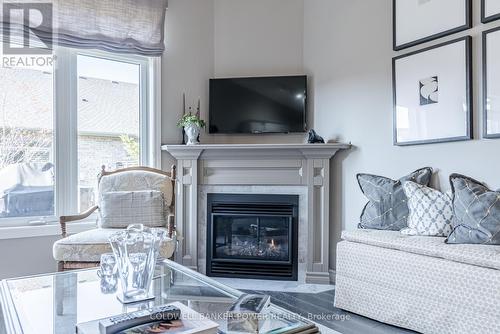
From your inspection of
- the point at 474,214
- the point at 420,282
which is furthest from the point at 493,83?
the point at 420,282

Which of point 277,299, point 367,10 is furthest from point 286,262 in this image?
point 367,10

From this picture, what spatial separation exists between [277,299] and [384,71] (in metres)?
1.95

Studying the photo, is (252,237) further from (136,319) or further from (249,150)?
(136,319)

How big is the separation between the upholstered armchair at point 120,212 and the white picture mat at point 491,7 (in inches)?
99.4

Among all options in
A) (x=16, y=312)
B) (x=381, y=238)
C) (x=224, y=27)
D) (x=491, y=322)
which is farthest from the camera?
(x=224, y=27)

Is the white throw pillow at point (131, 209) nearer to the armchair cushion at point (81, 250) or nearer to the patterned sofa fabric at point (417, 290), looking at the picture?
the armchair cushion at point (81, 250)

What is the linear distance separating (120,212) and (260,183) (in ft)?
3.93

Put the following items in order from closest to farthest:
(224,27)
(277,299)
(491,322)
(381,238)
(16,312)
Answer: (16,312) < (491,322) < (381,238) < (277,299) < (224,27)

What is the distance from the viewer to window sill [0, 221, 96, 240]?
9.52 ft

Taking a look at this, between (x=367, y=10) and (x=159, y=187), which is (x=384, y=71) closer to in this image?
(x=367, y=10)

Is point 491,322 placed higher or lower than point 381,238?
lower

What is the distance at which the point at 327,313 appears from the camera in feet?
8.53

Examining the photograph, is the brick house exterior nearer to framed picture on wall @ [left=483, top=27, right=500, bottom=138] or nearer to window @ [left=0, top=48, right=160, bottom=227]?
window @ [left=0, top=48, right=160, bottom=227]

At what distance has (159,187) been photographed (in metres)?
3.30
